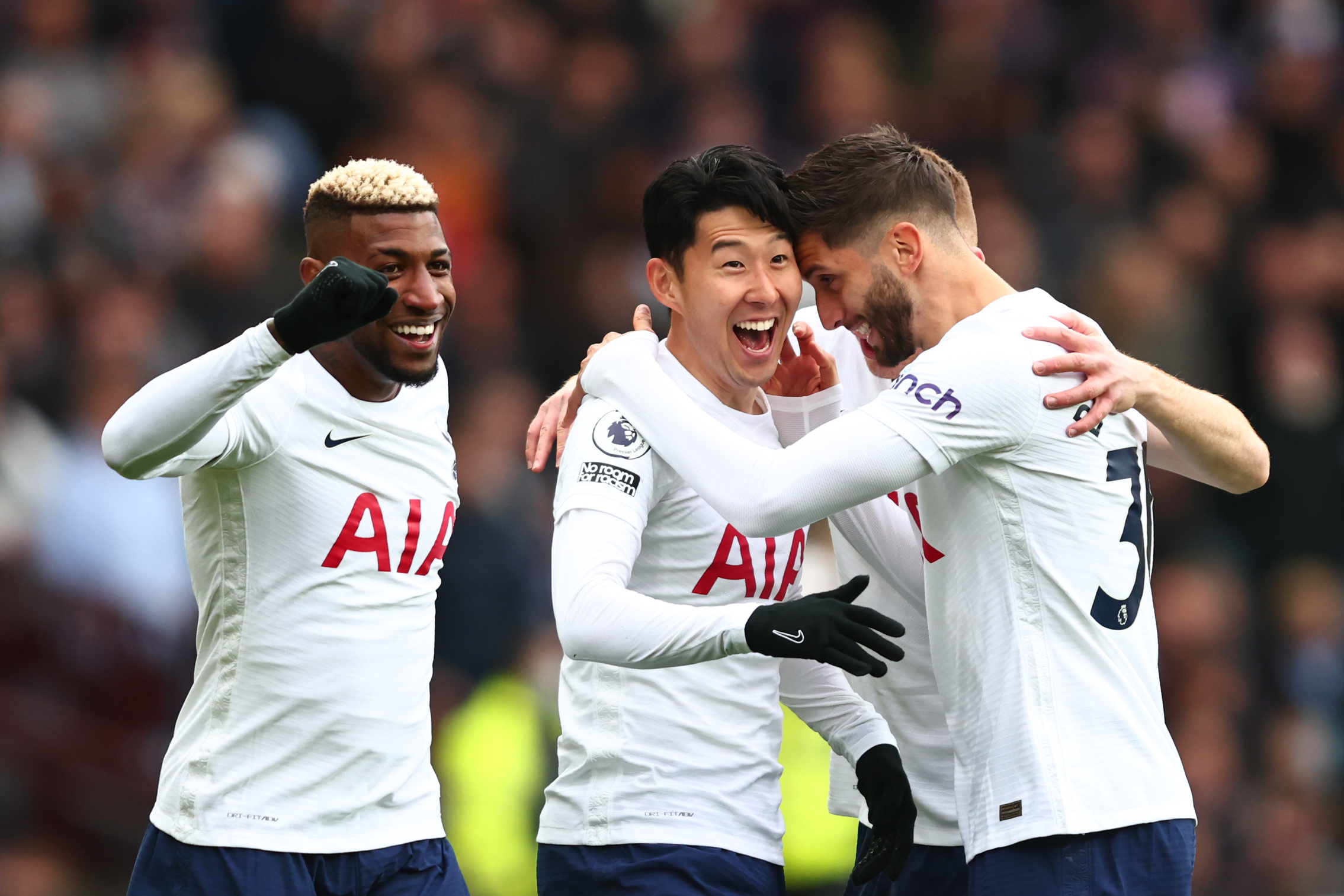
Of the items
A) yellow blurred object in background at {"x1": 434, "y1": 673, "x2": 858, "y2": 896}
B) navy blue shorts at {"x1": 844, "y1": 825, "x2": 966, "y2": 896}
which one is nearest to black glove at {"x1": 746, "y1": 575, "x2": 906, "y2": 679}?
navy blue shorts at {"x1": 844, "y1": 825, "x2": 966, "y2": 896}

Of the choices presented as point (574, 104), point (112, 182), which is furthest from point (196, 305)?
point (574, 104)

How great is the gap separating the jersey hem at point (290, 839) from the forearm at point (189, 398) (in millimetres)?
925

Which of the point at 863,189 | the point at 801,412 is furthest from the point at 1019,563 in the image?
the point at 863,189

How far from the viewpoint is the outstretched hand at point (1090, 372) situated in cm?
359

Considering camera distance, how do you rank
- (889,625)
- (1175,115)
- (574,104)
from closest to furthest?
(889,625) < (574,104) < (1175,115)

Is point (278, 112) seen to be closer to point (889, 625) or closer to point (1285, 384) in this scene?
point (1285, 384)

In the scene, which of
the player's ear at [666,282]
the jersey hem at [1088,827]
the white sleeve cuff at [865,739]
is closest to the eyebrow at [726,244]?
the player's ear at [666,282]

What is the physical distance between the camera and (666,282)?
4.20 metres

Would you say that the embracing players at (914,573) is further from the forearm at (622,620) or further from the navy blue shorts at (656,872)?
the forearm at (622,620)

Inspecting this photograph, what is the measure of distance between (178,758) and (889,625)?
1.78 meters

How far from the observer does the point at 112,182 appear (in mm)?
8531

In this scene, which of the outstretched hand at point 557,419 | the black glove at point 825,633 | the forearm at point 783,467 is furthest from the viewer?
the outstretched hand at point 557,419

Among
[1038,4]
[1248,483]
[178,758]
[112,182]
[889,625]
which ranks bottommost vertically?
[178,758]

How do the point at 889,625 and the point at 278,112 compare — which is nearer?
the point at 889,625
